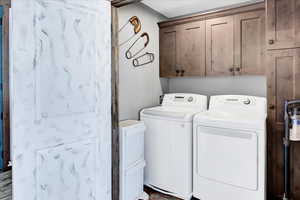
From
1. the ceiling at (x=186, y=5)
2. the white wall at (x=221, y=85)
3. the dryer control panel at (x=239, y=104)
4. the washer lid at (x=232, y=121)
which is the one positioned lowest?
the washer lid at (x=232, y=121)

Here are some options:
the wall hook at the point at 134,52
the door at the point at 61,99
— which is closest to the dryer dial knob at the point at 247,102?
the wall hook at the point at 134,52

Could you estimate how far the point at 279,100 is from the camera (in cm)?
201

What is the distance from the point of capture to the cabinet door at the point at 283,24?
1901 mm

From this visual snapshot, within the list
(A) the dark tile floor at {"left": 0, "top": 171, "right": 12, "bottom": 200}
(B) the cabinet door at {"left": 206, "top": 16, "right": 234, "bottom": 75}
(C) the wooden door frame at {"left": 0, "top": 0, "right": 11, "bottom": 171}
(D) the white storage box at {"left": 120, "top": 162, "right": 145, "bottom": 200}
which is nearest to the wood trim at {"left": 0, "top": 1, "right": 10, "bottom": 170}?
(C) the wooden door frame at {"left": 0, "top": 0, "right": 11, "bottom": 171}

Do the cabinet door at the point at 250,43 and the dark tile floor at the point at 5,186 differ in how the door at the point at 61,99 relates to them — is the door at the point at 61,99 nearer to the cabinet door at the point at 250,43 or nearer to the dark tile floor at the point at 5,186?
the dark tile floor at the point at 5,186

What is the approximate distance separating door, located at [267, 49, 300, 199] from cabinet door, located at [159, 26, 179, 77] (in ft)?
4.60

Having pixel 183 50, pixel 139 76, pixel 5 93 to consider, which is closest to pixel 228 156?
pixel 139 76

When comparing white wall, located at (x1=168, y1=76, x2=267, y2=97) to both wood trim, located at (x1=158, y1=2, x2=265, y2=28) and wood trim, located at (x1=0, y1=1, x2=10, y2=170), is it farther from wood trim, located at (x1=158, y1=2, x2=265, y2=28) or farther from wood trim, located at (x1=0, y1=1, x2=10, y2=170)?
wood trim, located at (x1=0, y1=1, x2=10, y2=170)

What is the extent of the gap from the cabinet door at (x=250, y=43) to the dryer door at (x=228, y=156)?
959 mm

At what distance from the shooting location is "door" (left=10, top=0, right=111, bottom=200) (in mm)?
1263

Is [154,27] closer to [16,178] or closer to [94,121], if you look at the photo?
[94,121]

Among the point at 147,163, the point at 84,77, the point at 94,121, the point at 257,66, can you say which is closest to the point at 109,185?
the point at 94,121

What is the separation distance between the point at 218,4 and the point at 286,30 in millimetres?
1145

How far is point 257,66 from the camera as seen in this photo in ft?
8.06
